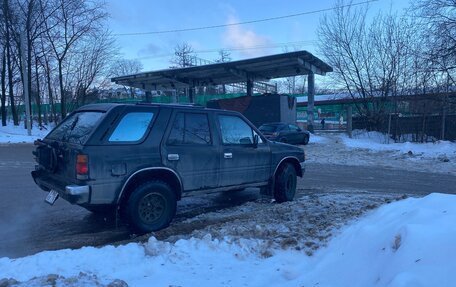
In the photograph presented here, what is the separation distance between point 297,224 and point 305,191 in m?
3.61

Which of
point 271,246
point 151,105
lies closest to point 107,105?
point 151,105

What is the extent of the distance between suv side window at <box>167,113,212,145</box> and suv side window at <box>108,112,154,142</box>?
0.43 meters

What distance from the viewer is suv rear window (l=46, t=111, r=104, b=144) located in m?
5.53

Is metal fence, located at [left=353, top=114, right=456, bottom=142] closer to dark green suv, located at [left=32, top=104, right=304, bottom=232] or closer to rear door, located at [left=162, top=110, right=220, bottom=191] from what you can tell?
dark green suv, located at [left=32, top=104, right=304, bottom=232]

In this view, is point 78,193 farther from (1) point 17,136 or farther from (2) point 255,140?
(1) point 17,136

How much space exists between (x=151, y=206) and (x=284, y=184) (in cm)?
294

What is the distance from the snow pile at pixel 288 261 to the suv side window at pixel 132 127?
1.53 meters

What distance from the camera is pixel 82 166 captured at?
520 centimetres

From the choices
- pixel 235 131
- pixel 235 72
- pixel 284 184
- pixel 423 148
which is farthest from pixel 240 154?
pixel 235 72

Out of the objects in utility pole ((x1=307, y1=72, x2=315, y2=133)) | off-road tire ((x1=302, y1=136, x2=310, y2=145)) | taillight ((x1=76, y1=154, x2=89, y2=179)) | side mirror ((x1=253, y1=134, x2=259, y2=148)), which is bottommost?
off-road tire ((x1=302, y1=136, x2=310, y2=145))

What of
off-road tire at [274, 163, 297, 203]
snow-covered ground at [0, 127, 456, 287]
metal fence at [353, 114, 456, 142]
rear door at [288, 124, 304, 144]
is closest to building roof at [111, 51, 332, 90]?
rear door at [288, 124, 304, 144]

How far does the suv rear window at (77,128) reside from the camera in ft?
18.1

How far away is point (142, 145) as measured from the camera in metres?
5.71

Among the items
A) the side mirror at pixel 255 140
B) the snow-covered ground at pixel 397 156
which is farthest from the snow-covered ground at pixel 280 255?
the snow-covered ground at pixel 397 156
